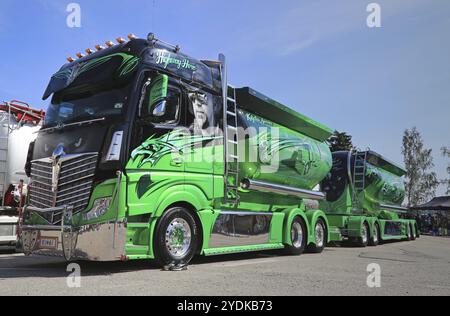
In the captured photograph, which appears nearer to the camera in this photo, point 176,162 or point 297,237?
point 176,162

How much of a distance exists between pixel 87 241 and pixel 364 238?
13600 mm

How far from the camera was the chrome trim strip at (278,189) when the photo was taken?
9.83 metres

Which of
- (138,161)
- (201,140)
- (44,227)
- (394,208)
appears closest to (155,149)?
(138,161)

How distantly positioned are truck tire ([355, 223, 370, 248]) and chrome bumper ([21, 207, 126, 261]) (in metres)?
12.8

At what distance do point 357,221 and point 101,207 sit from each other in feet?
41.9

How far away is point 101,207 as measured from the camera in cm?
666

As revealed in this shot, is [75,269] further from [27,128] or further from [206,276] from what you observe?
[27,128]

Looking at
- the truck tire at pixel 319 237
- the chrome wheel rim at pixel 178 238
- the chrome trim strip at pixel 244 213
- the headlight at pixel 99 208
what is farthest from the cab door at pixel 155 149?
the truck tire at pixel 319 237

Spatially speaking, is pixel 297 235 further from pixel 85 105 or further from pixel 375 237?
pixel 375 237

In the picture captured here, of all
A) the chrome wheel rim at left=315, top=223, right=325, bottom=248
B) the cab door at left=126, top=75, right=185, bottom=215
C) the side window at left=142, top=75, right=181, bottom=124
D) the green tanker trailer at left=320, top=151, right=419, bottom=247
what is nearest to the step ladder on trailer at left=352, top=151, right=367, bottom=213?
the green tanker trailer at left=320, top=151, right=419, bottom=247

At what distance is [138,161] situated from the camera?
270 inches

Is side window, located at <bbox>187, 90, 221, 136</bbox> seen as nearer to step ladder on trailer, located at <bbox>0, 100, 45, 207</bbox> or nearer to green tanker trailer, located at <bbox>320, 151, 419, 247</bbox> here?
step ladder on trailer, located at <bbox>0, 100, 45, 207</bbox>

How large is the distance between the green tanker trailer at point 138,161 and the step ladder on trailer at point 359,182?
9558 millimetres
